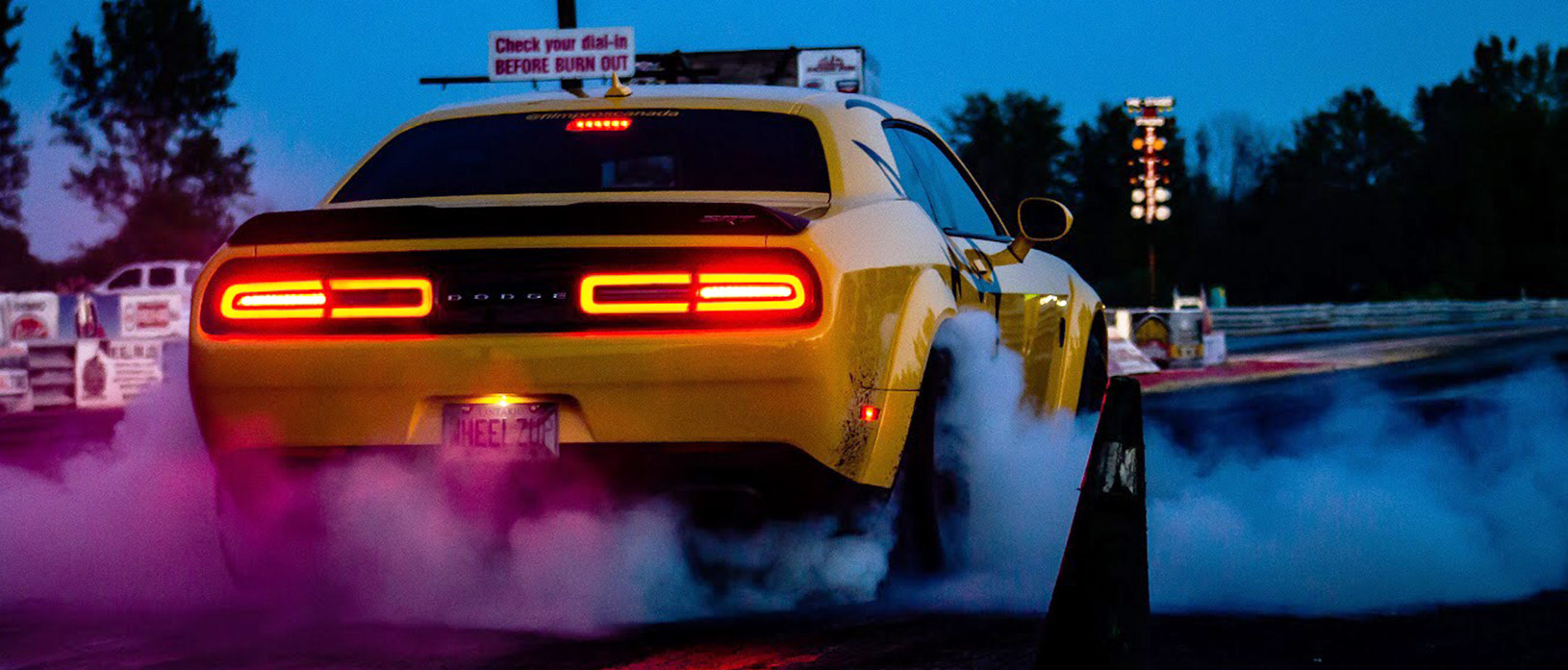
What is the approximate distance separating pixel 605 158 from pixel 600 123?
0.33ft

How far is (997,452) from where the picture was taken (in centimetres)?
542

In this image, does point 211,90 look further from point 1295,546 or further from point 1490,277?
point 1295,546

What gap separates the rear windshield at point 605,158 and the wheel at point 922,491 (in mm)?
657

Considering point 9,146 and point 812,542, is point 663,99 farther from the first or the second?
point 9,146

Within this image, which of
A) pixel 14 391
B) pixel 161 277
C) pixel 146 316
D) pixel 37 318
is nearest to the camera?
pixel 14 391

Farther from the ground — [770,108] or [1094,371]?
[770,108]

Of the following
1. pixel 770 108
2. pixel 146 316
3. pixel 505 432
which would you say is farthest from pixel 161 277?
pixel 505 432

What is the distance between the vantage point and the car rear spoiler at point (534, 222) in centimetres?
435

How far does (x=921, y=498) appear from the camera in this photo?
4.87m

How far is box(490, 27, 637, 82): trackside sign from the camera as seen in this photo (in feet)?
80.6

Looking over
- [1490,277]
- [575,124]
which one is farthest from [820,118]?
[1490,277]

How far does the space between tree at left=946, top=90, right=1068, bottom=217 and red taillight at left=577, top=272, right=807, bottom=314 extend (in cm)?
10184

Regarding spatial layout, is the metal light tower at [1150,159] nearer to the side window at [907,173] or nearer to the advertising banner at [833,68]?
the advertising banner at [833,68]

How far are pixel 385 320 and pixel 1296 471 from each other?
13.6 feet
